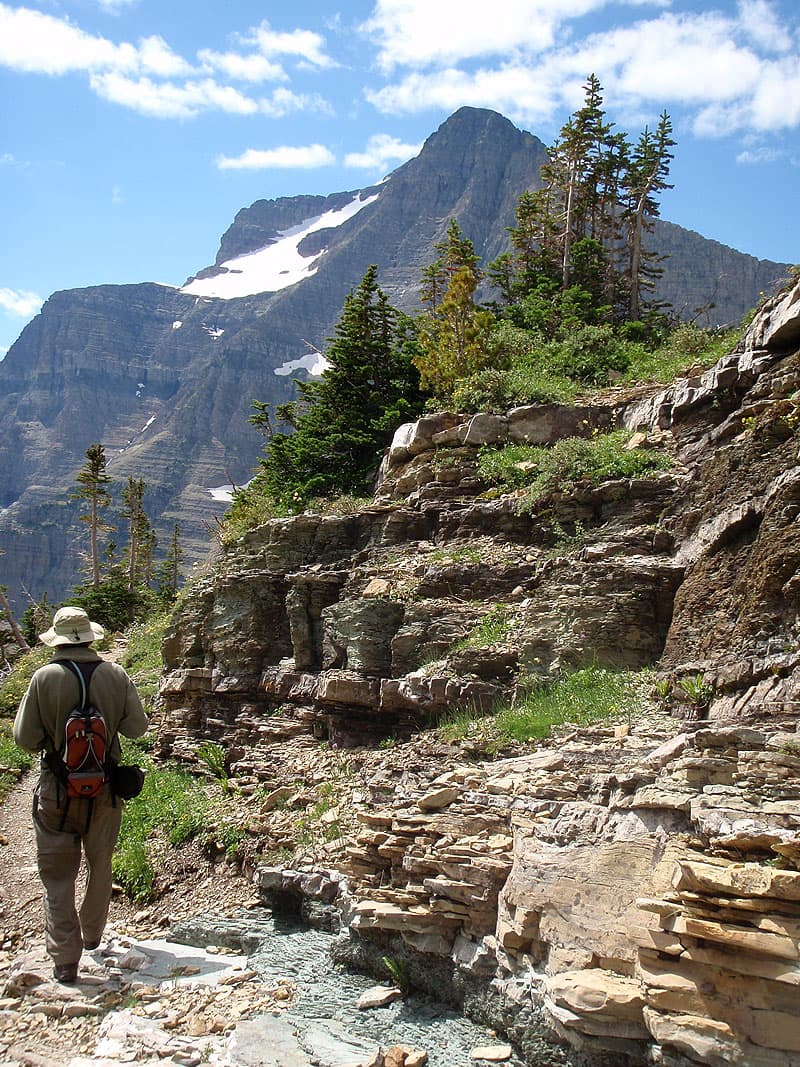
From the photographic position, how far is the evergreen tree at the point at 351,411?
18.7 metres

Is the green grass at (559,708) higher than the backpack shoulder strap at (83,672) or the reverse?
the reverse

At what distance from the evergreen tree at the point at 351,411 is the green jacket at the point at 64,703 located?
11.8 metres

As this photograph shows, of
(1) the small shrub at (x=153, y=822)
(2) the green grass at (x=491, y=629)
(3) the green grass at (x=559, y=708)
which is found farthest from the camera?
(2) the green grass at (x=491, y=629)

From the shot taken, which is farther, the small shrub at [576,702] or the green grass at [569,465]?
the green grass at [569,465]

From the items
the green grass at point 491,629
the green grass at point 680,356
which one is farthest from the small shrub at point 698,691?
the green grass at point 680,356

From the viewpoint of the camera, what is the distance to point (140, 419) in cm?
17675

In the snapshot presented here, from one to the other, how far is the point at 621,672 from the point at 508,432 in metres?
5.86

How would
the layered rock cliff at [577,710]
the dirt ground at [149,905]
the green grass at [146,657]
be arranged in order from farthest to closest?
the green grass at [146,657] → the dirt ground at [149,905] → the layered rock cliff at [577,710]

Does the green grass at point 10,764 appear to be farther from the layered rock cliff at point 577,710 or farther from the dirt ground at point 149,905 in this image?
the dirt ground at point 149,905

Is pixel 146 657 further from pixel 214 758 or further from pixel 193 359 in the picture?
pixel 193 359

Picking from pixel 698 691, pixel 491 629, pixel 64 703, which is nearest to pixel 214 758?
pixel 491 629

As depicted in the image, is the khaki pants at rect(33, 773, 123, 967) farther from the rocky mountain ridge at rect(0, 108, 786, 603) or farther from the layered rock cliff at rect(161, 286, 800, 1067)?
the rocky mountain ridge at rect(0, 108, 786, 603)

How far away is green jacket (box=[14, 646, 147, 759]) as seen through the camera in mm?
5777

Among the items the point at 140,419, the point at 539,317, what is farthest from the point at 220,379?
the point at 539,317
